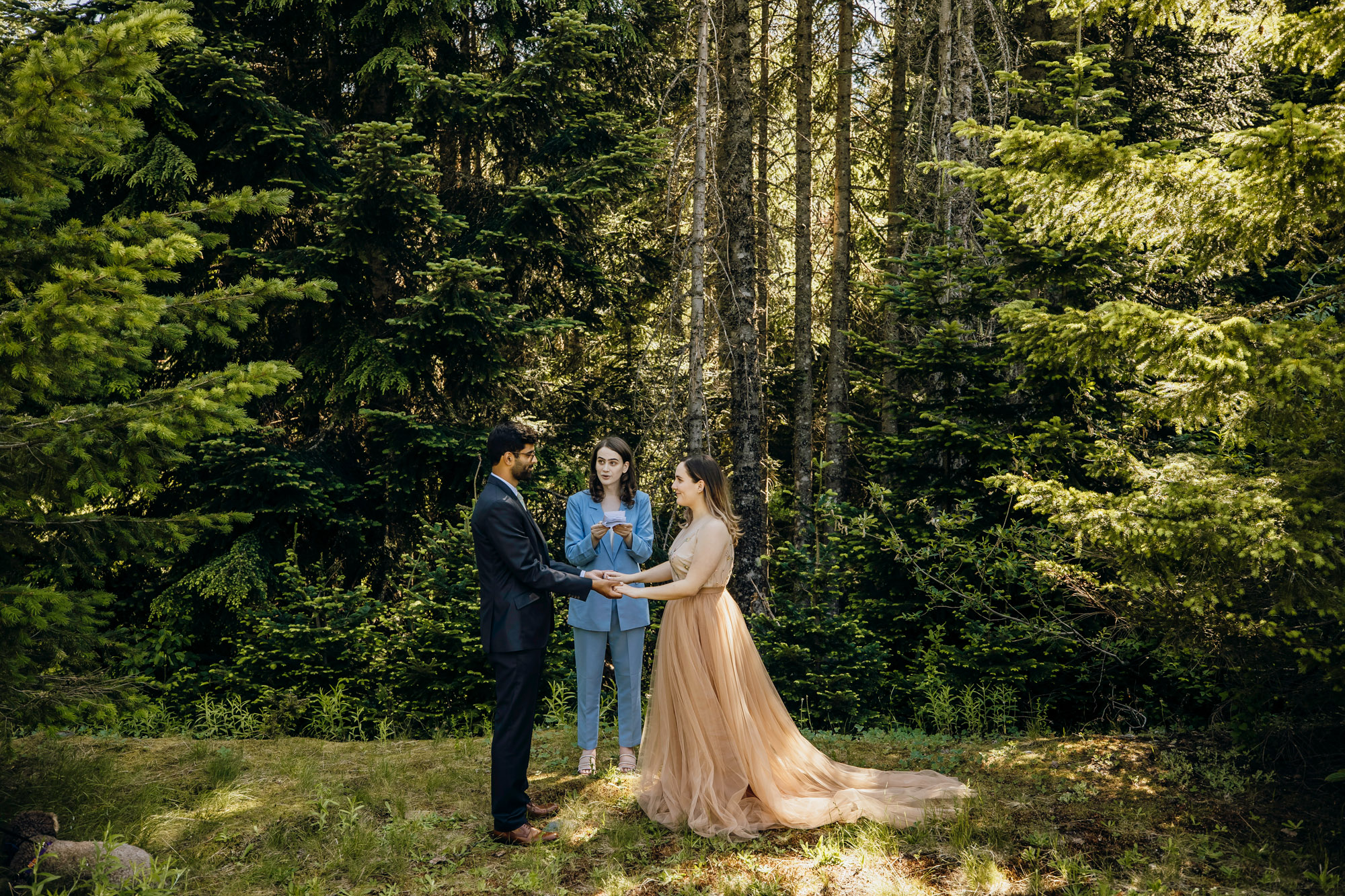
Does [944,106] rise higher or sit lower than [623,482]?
higher

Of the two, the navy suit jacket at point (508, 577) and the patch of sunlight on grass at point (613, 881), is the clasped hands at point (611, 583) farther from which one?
the patch of sunlight on grass at point (613, 881)

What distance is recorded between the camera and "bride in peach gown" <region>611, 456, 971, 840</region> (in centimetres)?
478

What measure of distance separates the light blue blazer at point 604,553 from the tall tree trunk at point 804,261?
7.61m

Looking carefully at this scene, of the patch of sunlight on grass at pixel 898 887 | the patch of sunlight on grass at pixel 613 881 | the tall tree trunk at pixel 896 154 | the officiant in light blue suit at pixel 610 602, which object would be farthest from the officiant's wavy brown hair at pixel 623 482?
the tall tree trunk at pixel 896 154

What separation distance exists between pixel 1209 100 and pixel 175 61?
473 inches

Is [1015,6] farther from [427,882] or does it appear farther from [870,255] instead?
[427,882]

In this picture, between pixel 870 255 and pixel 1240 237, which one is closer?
pixel 1240 237

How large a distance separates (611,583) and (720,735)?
115cm

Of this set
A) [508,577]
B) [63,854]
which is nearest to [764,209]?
[508,577]

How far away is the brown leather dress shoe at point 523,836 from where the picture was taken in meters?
4.68

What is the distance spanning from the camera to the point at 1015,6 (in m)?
11.4

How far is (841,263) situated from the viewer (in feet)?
44.3

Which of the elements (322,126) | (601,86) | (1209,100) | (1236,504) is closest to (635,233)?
(601,86)

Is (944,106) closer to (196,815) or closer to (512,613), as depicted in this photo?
(512,613)
